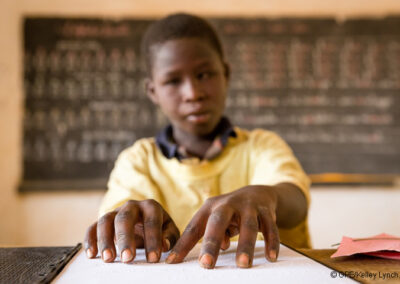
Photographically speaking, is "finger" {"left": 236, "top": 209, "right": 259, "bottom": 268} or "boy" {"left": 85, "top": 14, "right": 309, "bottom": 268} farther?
"boy" {"left": 85, "top": 14, "right": 309, "bottom": 268}

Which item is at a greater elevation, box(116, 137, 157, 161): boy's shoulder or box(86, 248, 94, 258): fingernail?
box(116, 137, 157, 161): boy's shoulder

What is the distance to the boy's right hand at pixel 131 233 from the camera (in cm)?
39

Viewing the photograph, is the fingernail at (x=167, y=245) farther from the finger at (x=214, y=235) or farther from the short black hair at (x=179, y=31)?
the short black hair at (x=179, y=31)

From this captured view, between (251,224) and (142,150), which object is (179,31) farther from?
(251,224)

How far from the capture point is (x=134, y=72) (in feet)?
6.56

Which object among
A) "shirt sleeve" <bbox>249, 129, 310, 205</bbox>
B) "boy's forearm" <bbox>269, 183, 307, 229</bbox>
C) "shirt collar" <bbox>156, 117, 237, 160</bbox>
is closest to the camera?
"boy's forearm" <bbox>269, 183, 307, 229</bbox>

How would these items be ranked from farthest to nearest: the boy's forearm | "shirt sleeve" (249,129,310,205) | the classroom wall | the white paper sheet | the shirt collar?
the classroom wall < the shirt collar < "shirt sleeve" (249,129,310,205) < the boy's forearm < the white paper sheet

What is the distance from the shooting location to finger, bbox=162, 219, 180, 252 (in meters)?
0.43

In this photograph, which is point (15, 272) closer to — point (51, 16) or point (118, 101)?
point (118, 101)

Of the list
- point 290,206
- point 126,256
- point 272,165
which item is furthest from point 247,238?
point 272,165

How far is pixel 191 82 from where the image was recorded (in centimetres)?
77

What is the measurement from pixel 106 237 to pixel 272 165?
0.45 metres

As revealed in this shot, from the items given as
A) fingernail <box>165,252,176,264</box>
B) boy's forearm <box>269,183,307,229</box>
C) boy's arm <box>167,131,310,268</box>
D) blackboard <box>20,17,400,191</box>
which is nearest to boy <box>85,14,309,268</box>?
boy's forearm <box>269,183,307,229</box>

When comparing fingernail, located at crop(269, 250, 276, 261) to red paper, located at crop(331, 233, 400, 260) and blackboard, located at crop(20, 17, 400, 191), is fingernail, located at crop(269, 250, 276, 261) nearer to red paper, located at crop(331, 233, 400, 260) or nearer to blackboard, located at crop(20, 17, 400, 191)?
red paper, located at crop(331, 233, 400, 260)
